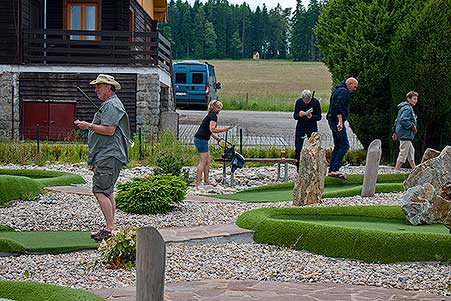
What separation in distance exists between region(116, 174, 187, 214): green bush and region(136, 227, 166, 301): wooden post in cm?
665

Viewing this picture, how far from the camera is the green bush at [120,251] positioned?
325 inches

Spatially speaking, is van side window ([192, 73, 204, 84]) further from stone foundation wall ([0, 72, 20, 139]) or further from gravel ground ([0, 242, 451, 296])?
gravel ground ([0, 242, 451, 296])

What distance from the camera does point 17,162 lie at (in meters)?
19.2

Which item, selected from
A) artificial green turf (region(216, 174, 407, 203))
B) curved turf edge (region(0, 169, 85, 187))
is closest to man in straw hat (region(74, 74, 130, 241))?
artificial green turf (region(216, 174, 407, 203))

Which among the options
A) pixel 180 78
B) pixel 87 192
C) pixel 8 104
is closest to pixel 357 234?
pixel 87 192

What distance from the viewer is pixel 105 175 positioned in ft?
31.6

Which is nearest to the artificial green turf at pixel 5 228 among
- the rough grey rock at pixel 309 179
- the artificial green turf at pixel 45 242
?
the artificial green turf at pixel 45 242

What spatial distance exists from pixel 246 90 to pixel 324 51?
4821 cm

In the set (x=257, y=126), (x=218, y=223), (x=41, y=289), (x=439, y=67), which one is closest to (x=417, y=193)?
(x=218, y=223)

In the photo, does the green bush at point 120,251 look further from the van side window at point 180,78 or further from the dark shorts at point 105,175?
the van side window at point 180,78

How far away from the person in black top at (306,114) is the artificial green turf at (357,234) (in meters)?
4.97

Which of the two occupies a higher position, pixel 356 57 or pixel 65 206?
pixel 356 57

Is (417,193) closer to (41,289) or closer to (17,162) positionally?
(41,289)

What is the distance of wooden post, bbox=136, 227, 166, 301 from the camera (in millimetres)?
5465
